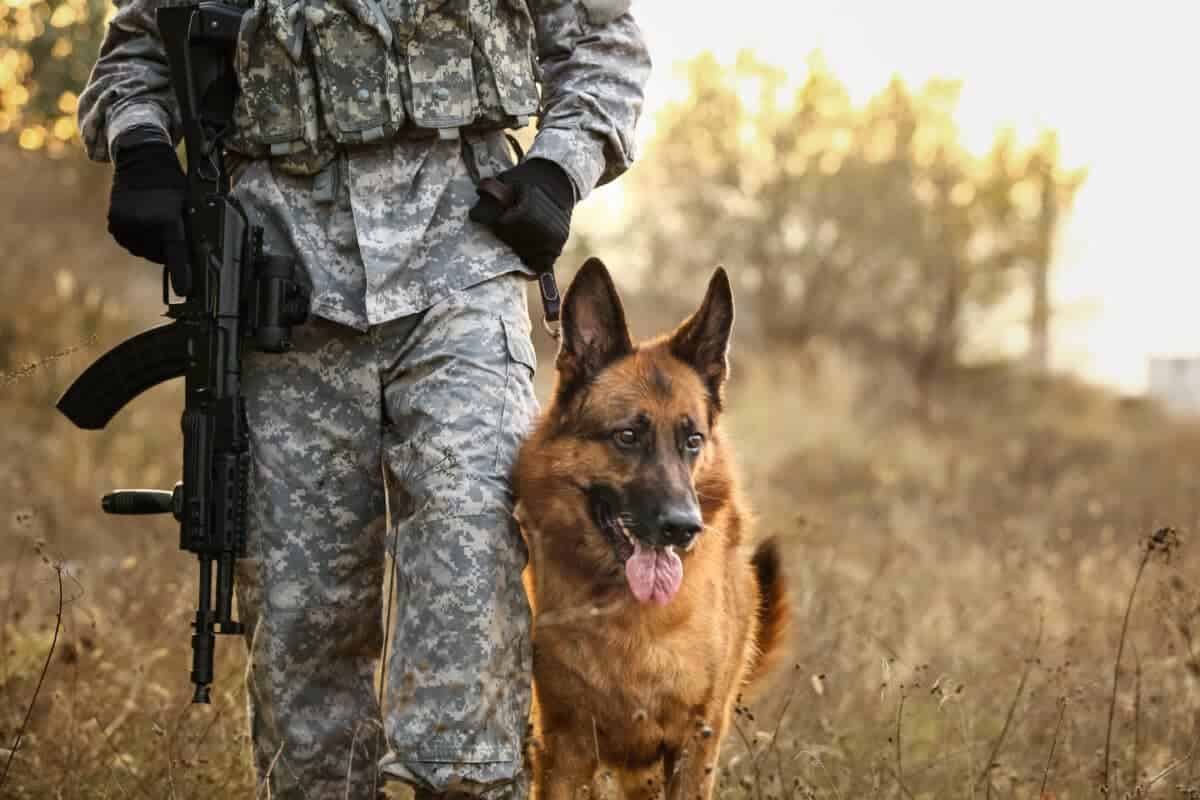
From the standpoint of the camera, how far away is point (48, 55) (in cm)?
520

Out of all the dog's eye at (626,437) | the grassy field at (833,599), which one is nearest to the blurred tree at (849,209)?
the grassy field at (833,599)

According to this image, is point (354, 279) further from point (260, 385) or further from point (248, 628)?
point (248, 628)

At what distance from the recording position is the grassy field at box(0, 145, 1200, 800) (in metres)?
3.74

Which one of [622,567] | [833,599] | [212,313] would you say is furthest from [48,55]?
[833,599]

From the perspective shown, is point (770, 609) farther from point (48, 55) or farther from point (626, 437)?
point (48, 55)

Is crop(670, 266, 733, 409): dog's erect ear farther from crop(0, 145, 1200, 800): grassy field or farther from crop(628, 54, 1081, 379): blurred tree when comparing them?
crop(628, 54, 1081, 379): blurred tree

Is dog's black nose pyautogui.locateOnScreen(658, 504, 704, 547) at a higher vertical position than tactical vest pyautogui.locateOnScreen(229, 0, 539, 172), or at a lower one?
lower

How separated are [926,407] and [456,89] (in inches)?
737

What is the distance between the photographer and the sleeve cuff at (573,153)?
10.2 ft

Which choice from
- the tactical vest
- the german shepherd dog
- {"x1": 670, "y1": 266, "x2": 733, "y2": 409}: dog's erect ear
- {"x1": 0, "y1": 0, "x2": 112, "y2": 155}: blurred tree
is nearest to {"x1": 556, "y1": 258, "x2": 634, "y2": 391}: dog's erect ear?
the german shepherd dog

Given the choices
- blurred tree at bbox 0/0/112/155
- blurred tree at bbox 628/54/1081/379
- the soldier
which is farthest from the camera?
blurred tree at bbox 628/54/1081/379

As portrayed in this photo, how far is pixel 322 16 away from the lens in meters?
3.08

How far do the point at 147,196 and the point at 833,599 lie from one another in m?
3.98

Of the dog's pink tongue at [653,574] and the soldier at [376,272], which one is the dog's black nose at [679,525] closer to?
the dog's pink tongue at [653,574]
